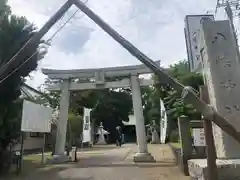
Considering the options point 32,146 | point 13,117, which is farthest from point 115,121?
point 13,117

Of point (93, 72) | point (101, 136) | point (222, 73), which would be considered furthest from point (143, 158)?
point (101, 136)

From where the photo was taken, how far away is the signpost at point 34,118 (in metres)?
10.8

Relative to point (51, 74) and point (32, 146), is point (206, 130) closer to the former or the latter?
point (51, 74)

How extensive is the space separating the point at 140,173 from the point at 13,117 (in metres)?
5.20

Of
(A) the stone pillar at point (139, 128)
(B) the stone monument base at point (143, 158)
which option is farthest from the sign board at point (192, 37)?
(B) the stone monument base at point (143, 158)

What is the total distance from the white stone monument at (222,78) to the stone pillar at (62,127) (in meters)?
10.5

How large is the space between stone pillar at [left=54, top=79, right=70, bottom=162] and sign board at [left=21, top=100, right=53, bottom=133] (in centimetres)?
194

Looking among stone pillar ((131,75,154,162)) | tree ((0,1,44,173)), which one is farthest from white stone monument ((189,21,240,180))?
stone pillar ((131,75,154,162))

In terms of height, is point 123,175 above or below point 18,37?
below

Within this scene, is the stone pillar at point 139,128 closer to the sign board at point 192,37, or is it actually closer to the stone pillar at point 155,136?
the sign board at point 192,37

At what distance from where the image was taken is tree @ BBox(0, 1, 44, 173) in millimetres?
10789

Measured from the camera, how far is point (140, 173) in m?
10.4

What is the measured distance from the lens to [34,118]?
38.7ft

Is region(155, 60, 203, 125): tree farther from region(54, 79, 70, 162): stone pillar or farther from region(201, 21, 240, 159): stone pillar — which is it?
region(54, 79, 70, 162): stone pillar
